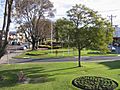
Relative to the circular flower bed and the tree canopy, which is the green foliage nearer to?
the tree canopy

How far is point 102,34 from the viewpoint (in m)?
28.9

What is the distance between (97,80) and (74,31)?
33.1 feet

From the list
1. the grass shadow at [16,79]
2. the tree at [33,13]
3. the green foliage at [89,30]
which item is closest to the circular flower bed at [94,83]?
the grass shadow at [16,79]

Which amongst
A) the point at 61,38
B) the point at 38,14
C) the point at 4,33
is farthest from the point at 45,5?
the point at 4,33

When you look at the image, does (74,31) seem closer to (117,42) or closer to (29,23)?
(29,23)

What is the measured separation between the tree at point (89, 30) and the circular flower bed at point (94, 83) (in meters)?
8.49

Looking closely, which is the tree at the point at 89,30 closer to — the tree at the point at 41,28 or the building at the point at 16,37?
the tree at the point at 41,28

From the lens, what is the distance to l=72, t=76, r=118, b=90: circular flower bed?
18484 millimetres

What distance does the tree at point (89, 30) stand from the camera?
29.0 m

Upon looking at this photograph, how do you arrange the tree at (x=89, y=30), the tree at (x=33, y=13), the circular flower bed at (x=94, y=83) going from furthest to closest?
the tree at (x=33, y=13), the tree at (x=89, y=30), the circular flower bed at (x=94, y=83)

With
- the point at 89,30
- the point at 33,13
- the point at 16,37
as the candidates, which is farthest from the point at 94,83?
the point at 16,37

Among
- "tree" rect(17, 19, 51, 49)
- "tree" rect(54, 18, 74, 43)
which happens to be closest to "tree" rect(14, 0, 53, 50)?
"tree" rect(17, 19, 51, 49)

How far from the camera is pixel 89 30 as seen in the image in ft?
95.7

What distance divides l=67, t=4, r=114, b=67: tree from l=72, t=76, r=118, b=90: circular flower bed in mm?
8493
